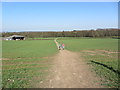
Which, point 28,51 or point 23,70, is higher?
point 28,51

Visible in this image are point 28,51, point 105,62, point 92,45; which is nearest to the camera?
point 105,62

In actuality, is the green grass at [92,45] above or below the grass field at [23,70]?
above

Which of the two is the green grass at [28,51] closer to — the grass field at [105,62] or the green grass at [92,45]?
the green grass at [92,45]

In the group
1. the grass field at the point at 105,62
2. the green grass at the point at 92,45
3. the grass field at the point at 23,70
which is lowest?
the grass field at the point at 23,70

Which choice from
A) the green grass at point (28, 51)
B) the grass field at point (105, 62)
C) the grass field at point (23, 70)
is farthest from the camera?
the green grass at point (28, 51)

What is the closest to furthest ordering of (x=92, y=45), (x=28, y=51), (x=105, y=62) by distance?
(x=105, y=62), (x=28, y=51), (x=92, y=45)

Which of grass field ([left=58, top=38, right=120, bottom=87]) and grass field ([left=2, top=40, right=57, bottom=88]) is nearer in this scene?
grass field ([left=2, top=40, right=57, bottom=88])

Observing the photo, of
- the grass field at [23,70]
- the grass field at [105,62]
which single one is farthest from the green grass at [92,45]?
the grass field at [23,70]

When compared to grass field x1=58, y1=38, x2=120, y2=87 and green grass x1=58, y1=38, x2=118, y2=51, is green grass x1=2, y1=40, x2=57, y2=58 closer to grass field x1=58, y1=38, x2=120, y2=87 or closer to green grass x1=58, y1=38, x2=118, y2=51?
green grass x1=58, y1=38, x2=118, y2=51

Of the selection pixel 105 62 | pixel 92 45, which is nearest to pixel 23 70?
pixel 105 62

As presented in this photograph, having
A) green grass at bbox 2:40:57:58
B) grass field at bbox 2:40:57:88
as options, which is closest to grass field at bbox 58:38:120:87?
grass field at bbox 2:40:57:88

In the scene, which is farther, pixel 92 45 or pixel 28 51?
pixel 92 45

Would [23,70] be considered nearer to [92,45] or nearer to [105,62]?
[105,62]

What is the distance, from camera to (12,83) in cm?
511
